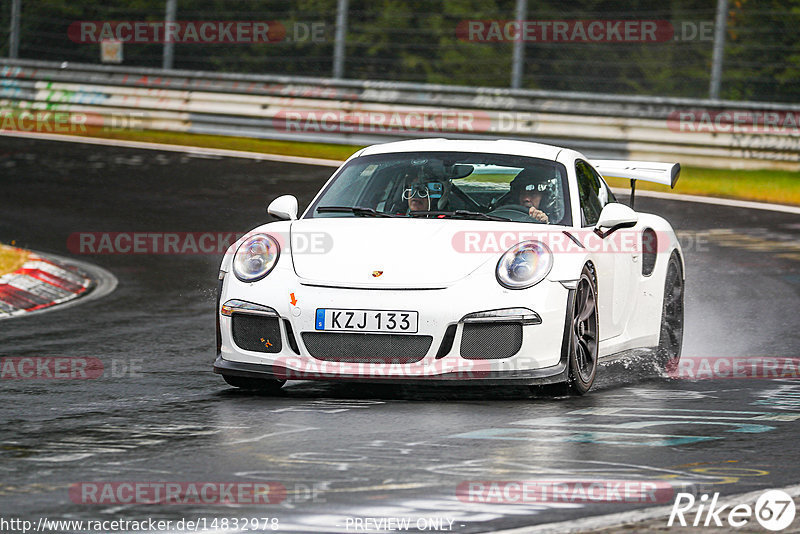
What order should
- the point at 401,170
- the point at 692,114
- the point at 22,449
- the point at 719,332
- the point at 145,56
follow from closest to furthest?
the point at 22,449 < the point at 401,170 < the point at 719,332 < the point at 692,114 < the point at 145,56

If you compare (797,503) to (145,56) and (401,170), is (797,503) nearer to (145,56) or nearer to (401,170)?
(401,170)

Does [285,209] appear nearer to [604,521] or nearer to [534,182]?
[534,182]

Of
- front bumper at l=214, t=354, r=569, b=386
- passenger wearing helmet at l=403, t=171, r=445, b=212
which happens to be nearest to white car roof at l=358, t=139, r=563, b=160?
passenger wearing helmet at l=403, t=171, r=445, b=212

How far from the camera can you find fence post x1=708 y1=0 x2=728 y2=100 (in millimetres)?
17953

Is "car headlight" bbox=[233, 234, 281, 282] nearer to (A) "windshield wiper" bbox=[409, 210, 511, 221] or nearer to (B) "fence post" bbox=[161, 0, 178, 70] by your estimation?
(A) "windshield wiper" bbox=[409, 210, 511, 221]

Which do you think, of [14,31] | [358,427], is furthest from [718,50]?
[358,427]

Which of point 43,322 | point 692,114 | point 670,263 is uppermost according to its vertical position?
point 692,114

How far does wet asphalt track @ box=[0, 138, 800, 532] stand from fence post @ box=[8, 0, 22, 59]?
12.3 metres

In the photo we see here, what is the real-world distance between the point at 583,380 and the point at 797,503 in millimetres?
2445

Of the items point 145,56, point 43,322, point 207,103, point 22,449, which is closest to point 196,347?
point 43,322

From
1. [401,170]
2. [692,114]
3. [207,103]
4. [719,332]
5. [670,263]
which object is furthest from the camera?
[207,103]

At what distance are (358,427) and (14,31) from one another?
18.2 m

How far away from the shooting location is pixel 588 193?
8.29 metres

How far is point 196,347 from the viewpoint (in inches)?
357
